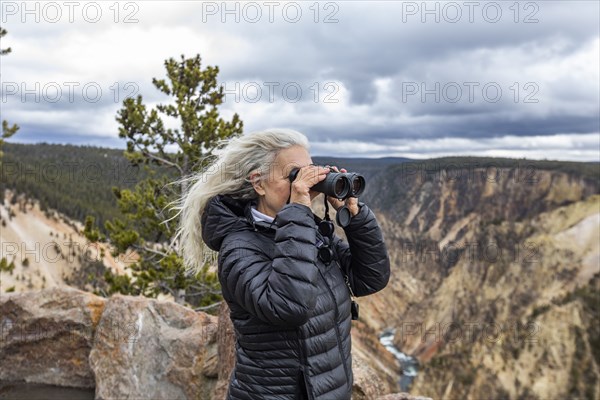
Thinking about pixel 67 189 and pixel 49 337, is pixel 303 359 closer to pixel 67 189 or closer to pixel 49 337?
pixel 49 337

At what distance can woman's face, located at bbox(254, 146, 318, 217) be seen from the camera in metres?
2.25

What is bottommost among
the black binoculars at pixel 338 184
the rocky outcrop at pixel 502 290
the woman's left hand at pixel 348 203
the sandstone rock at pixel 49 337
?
the rocky outcrop at pixel 502 290

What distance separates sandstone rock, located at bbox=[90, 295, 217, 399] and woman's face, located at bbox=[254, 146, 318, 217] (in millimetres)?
3484

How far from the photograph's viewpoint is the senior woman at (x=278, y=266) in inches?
78.0

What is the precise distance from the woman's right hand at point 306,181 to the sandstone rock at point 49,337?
4.82m

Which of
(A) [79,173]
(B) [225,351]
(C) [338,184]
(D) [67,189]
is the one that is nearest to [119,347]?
(B) [225,351]

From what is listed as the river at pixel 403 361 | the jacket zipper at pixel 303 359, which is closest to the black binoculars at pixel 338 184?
the jacket zipper at pixel 303 359

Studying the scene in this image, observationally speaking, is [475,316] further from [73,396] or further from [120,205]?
[73,396]

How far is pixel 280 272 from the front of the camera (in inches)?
77.3

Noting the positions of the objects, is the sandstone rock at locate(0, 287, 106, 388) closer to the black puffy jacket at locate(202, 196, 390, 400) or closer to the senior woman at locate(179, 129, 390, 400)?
the senior woman at locate(179, 129, 390, 400)

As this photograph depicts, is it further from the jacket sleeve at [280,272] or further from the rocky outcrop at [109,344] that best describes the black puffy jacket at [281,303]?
the rocky outcrop at [109,344]

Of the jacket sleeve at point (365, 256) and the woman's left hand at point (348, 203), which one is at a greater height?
the woman's left hand at point (348, 203)

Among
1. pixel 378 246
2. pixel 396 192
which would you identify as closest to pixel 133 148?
pixel 378 246

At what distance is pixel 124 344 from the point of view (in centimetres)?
567
